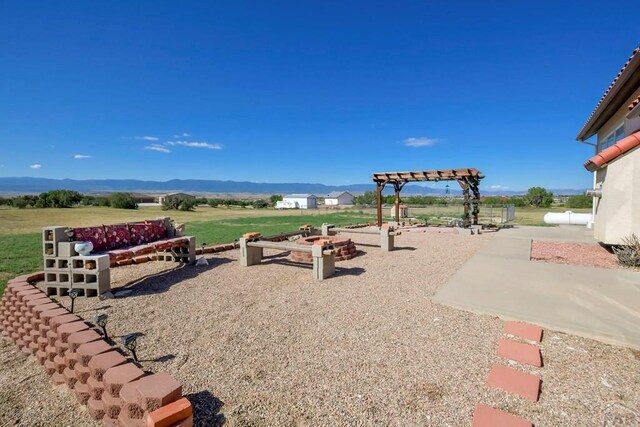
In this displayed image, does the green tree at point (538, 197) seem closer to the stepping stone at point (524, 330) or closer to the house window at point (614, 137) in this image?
the house window at point (614, 137)

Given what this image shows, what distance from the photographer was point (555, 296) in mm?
4637

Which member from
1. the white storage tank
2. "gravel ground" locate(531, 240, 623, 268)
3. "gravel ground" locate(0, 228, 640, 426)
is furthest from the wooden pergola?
"gravel ground" locate(0, 228, 640, 426)

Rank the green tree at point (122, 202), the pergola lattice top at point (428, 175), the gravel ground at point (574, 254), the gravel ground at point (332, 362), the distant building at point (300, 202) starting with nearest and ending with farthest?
the gravel ground at point (332, 362), the gravel ground at point (574, 254), the pergola lattice top at point (428, 175), the green tree at point (122, 202), the distant building at point (300, 202)

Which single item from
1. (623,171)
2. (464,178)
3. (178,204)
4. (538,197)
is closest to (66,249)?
(623,171)

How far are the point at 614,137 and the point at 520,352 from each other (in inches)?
412

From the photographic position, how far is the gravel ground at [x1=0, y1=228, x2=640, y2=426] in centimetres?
234

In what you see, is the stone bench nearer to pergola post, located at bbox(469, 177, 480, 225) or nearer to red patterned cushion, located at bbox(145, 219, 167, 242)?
red patterned cushion, located at bbox(145, 219, 167, 242)

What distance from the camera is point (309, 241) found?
27.2ft

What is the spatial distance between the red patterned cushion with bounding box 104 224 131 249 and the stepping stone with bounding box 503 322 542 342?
6.64 m

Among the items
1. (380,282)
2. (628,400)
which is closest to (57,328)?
(380,282)

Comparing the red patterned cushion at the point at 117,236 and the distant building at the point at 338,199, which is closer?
the red patterned cushion at the point at 117,236

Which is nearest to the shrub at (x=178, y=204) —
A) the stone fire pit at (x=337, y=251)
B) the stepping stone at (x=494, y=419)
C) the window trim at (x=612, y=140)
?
the stone fire pit at (x=337, y=251)

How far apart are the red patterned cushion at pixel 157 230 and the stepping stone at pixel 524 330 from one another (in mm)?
6875

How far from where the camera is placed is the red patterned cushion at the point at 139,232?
21.5 feet
